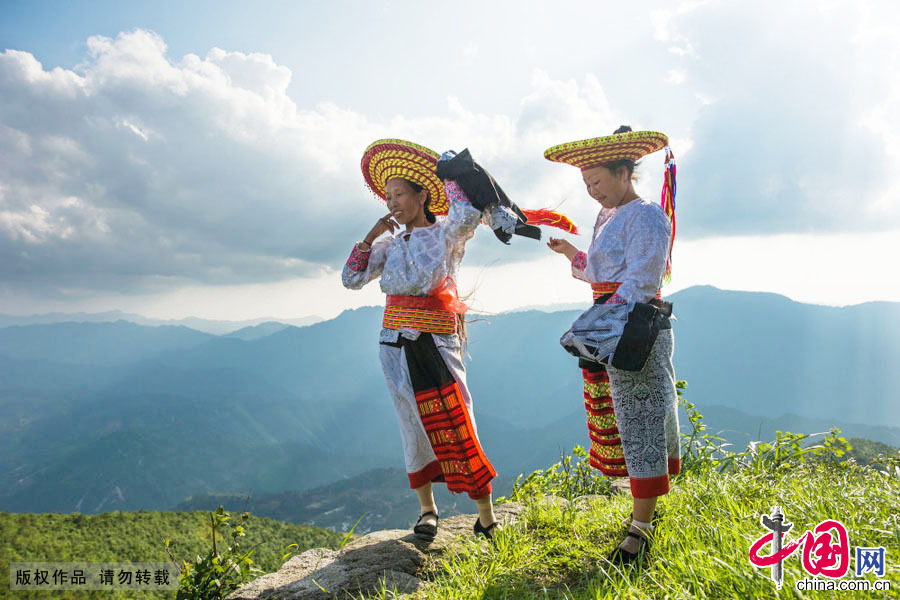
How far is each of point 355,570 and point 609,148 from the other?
297 cm

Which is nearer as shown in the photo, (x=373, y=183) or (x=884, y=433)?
(x=373, y=183)

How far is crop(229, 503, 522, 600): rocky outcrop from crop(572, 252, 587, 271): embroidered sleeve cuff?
178cm

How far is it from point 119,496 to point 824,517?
629 feet

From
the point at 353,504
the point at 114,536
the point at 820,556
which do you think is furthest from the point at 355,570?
the point at 353,504

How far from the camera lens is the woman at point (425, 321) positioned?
3209mm

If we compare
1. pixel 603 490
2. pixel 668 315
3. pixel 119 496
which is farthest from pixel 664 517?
pixel 119 496

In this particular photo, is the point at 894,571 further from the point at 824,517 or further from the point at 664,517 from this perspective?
the point at 664,517

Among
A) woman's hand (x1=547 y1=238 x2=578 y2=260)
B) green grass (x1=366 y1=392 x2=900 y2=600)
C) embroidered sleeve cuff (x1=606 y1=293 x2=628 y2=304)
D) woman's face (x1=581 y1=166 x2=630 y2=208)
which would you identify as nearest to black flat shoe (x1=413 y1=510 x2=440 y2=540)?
green grass (x1=366 y1=392 x2=900 y2=600)

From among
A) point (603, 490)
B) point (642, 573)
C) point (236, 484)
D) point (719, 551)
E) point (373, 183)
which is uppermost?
point (373, 183)

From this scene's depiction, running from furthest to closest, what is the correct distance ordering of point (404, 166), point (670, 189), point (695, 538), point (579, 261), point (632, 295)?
point (404, 166) → point (579, 261) → point (670, 189) → point (632, 295) → point (695, 538)

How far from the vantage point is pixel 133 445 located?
176m

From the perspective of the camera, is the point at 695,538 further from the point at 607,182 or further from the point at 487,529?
the point at 607,182

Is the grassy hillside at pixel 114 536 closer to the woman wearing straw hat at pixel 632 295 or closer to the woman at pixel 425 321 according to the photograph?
the woman at pixel 425 321

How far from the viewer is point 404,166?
3.47m
